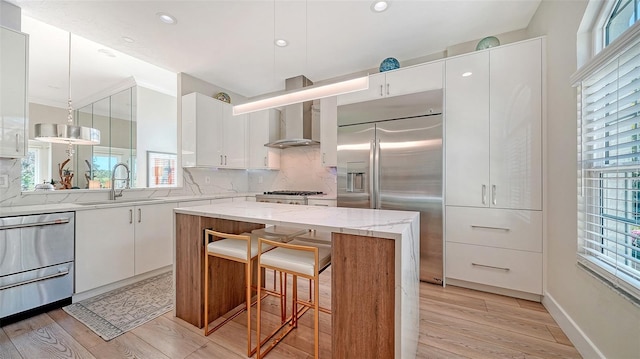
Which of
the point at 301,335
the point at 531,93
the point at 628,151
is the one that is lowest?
the point at 301,335

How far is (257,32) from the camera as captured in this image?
2.57 meters

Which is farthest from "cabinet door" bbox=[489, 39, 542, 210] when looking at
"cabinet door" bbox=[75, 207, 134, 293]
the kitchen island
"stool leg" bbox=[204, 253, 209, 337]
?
"cabinet door" bbox=[75, 207, 134, 293]

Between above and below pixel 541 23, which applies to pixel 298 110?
below

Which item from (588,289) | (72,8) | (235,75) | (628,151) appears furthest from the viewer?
(235,75)

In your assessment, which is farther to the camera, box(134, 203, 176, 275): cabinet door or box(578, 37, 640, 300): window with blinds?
box(134, 203, 176, 275): cabinet door

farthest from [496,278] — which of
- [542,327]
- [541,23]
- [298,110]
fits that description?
[298,110]

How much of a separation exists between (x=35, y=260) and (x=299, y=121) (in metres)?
3.11

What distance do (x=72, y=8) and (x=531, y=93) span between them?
422 centimetres

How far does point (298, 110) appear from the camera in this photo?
12.2ft

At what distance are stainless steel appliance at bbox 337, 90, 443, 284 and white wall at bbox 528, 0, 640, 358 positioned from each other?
2.80 ft

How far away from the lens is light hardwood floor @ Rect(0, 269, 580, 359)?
1.55 metres

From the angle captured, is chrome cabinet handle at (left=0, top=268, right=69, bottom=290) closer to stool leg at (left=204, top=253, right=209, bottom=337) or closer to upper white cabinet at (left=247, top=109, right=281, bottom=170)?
stool leg at (left=204, top=253, right=209, bottom=337)

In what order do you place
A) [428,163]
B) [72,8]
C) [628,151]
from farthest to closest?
[428,163]
[72,8]
[628,151]

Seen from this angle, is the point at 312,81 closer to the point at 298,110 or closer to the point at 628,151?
the point at 298,110
